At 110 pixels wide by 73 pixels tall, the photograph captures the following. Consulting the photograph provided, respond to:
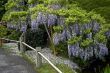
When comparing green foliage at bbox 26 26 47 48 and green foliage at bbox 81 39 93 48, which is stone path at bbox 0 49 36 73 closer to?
green foliage at bbox 26 26 47 48

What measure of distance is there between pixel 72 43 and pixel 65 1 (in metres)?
2.48

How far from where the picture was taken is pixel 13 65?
A: 47.9ft

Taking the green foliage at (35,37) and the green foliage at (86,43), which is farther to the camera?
the green foliage at (35,37)

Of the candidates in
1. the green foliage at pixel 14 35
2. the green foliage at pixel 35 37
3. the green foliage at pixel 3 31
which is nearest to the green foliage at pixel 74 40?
the green foliage at pixel 35 37

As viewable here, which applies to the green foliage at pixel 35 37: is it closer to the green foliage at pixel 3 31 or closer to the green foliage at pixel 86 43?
the green foliage at pixel 86 43

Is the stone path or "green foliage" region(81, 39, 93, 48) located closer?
the stone path

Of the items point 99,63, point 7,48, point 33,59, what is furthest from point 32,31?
point 99,63

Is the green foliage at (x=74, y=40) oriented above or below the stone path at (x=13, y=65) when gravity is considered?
above

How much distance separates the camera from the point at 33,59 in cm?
1570

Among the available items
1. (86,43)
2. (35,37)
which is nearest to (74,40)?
(86,43)

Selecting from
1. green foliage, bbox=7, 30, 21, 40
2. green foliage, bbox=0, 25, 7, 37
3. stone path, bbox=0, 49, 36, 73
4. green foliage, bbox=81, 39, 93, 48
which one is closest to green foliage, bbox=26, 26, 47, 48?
stone path, bbox=0, 49, 36, 73

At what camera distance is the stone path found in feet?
44.2

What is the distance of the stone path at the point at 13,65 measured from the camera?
13.5m

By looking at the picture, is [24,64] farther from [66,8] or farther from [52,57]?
[66,8]
